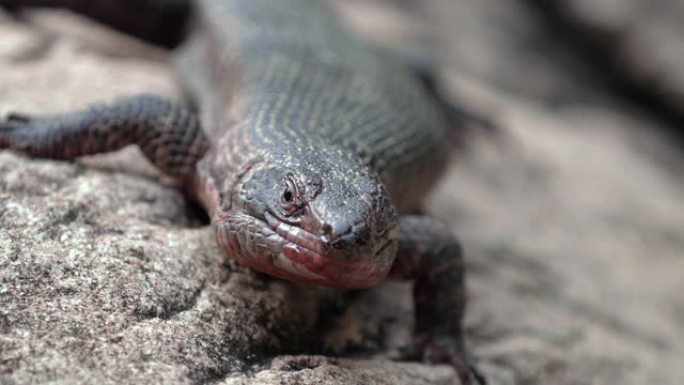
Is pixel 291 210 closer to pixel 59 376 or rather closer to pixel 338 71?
pixel 59 376

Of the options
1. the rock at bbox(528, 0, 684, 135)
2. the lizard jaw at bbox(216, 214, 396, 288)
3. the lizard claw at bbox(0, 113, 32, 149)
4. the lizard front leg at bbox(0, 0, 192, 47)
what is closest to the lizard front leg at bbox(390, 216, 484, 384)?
the lizard jaw at bbox(216, 214, 396, 288)

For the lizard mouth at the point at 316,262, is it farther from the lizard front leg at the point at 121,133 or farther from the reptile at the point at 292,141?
the lizard front leg at the point at 121,133

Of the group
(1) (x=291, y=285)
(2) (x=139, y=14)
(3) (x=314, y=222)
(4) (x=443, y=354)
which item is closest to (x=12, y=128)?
(1) (x=291, y=285)

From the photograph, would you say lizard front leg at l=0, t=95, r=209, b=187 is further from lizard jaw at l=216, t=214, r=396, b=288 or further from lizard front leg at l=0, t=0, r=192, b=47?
lizard front leg at l=0, t=0, r=192, b=47

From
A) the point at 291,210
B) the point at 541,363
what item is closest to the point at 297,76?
the point at 291,210

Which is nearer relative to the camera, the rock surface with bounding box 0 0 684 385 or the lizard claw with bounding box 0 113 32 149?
the rock surface with bounding box 0 0 684 385

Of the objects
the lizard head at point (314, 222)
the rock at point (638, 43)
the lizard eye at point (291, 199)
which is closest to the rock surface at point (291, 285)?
the lizard head at point (314, 222)
